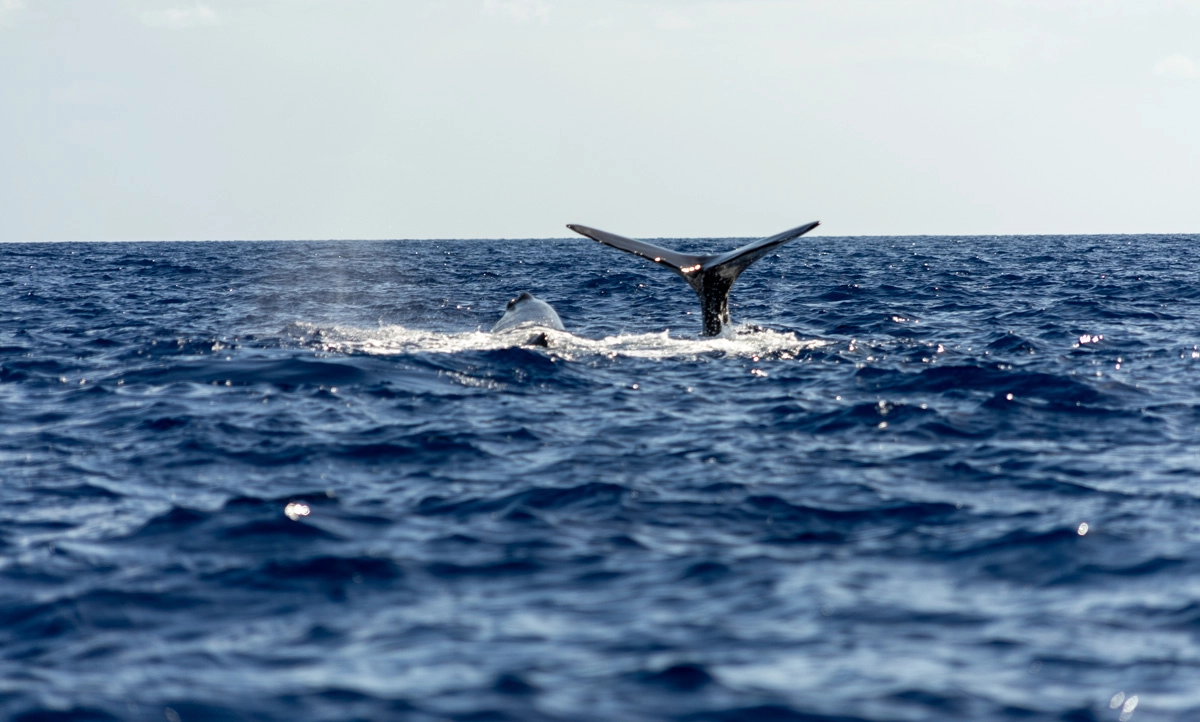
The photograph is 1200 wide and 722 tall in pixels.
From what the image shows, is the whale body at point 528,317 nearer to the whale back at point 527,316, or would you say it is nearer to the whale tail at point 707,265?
the whale back at point 527,316

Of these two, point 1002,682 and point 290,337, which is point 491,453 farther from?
point 290,337

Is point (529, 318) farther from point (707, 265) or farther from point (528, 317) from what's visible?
point (707, 265)

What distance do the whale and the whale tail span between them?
2.04 m

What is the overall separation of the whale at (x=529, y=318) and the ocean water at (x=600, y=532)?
1.75m

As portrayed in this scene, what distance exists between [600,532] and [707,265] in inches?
464

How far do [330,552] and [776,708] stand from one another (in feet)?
12.3

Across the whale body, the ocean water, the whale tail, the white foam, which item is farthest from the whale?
the whale tail

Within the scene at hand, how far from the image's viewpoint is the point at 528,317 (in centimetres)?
2219

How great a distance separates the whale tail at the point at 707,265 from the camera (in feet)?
62.7

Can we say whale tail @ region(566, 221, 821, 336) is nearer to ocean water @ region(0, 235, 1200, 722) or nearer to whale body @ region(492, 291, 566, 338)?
ocean water @ region(0, 235, 1200, 722)

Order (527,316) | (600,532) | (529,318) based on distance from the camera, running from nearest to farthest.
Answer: (600,532) → (529,318) → (527,316)

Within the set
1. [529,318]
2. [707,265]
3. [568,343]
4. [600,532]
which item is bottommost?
[600,532]

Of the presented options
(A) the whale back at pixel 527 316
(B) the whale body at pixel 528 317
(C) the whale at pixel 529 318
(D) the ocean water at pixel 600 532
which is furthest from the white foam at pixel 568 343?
(A) the whale back at pixel 527 316

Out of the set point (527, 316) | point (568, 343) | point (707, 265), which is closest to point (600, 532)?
point (568, 343)
